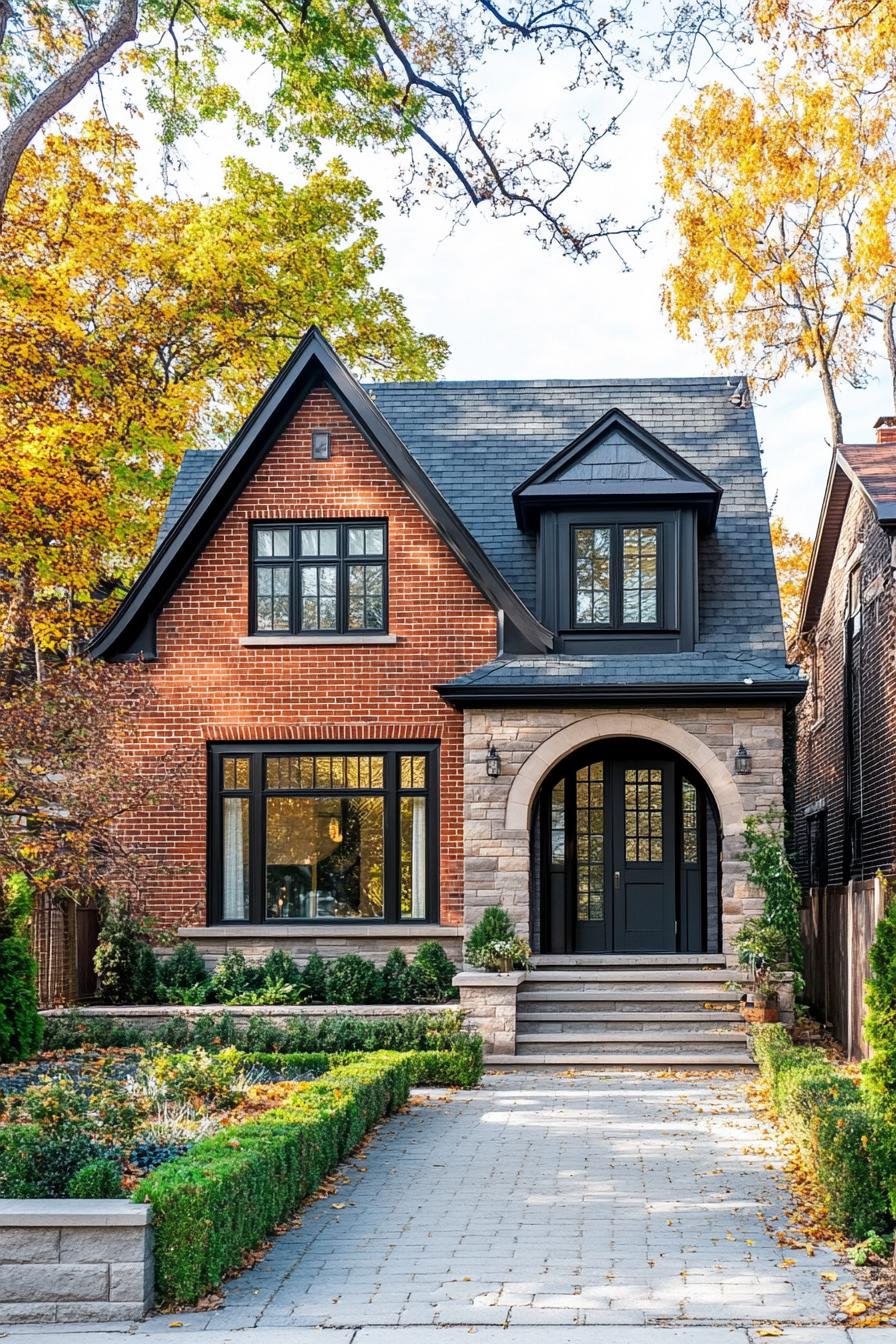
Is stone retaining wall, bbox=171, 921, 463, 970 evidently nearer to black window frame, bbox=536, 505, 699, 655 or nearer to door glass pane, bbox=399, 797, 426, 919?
door glass pane, bbox=399, 797, 426, 919

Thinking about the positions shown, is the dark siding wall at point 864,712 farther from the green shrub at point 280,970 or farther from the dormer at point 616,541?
the green shrub at point 280,970

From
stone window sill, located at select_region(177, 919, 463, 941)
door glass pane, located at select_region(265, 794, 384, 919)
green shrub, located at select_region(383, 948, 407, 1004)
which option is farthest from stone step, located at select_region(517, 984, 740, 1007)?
door glass pane, located at select_region(265, 794, 384, 919)

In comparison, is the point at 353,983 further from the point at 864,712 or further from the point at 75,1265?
the point at 75,1265

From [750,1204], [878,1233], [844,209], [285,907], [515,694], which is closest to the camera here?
[878,1233]

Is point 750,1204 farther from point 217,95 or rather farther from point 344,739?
point 217,95

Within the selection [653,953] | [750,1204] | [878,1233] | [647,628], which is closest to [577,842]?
[653,953]

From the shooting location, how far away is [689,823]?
18375 mm

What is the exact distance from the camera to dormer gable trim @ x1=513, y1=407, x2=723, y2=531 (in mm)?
17891

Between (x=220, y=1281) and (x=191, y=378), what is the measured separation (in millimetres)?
23120

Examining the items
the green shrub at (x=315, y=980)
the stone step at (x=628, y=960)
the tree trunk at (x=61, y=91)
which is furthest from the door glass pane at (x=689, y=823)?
the tree trunk at (x=61, y=91)

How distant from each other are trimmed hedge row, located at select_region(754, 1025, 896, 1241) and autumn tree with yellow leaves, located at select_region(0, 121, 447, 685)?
Answer: 13.1 m

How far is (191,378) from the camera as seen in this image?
2848 cm

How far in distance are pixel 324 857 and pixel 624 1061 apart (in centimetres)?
466

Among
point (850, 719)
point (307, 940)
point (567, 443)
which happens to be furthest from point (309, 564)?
point (850, 719)
